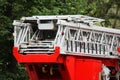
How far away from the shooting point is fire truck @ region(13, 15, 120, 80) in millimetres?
14875

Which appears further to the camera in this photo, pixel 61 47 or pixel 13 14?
pixel 13 14

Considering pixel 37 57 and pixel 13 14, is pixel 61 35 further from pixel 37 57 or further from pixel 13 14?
pixel 13 14

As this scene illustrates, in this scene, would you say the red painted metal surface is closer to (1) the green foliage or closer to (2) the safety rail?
(2) the safety rail

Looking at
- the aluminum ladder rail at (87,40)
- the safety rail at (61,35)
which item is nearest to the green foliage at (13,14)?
the safety rail at (61,35)

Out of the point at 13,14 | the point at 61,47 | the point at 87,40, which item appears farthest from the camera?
the point at 13,14

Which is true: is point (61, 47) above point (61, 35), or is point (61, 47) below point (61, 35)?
below

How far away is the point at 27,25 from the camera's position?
16.0m

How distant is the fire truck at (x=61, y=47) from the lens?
14.9 meters

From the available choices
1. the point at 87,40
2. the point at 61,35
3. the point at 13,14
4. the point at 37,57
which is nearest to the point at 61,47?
the point at 61,35

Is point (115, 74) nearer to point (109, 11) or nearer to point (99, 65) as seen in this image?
point (99, 65)

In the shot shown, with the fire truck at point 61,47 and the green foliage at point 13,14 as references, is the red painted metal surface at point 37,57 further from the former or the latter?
the green foliage at point 13,14

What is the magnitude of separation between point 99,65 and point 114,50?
1.59 m

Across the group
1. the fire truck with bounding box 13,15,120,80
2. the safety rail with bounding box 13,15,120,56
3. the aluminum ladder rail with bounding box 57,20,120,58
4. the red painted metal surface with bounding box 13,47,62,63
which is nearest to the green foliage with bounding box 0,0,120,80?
the safety rail with bounding box 13,15,120,56

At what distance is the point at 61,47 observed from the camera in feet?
48.4
